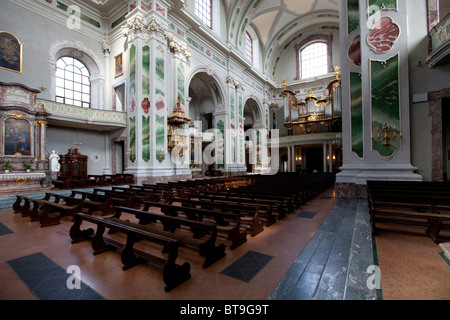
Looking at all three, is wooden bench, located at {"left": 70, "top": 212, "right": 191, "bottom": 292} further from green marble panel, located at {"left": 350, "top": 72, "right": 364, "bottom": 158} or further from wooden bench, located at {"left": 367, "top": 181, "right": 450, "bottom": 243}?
green marble panel, located at {"left": 350, "top": 72, "right": 364, "bottom": 158}

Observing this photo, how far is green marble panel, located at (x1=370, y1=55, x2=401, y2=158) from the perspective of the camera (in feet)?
18.1

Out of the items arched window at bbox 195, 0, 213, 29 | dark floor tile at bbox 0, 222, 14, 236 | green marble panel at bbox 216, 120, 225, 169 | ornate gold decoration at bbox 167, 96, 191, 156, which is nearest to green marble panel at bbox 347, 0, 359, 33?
ornate gold decoration at bbox 167, 96, 191, 156

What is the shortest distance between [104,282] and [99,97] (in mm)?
12636

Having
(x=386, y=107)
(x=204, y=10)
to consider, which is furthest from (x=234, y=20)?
(x=386, y=107)

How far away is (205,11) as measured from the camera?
567 inches

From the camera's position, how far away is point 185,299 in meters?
1.87

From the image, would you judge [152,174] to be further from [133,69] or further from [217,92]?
[217,92]

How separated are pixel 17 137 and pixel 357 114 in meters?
12.0

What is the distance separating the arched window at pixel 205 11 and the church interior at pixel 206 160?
128 mm

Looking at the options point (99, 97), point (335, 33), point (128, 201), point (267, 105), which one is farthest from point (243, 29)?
point (128, 201)

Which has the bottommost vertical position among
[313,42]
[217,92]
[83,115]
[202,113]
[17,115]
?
[17,115]

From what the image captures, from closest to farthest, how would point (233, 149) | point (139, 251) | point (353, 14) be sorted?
point (139, 251), point (353, 14), point (233, 149)

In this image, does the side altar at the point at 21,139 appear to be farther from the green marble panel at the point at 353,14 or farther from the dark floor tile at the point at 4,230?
the green marble panel at the point at 353,14

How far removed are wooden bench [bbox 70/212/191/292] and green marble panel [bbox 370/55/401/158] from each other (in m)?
5.80
